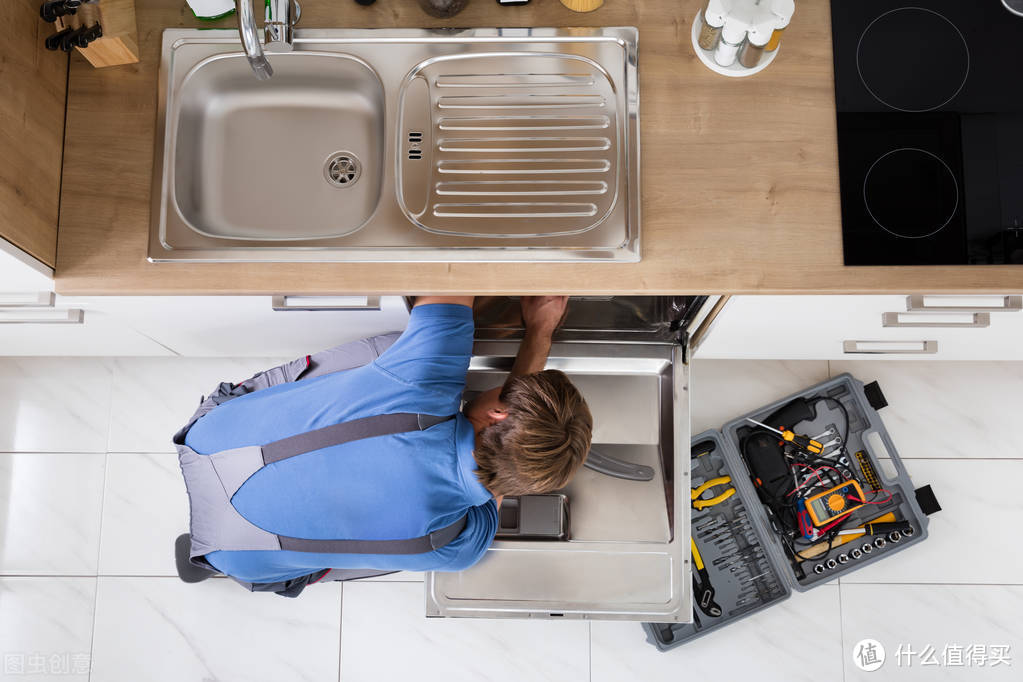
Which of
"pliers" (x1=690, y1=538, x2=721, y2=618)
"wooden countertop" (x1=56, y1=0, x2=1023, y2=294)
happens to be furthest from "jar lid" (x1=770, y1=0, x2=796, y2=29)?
"pliers" (x1=690, y1=538, x2=721, y2=618)

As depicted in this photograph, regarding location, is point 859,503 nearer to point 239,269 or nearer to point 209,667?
point 239,269

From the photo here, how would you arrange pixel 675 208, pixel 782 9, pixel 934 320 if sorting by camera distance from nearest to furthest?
Result: pixel 782 9, pixel 675 208, pixel 934 320

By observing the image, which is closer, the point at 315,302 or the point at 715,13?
the point at 715,13

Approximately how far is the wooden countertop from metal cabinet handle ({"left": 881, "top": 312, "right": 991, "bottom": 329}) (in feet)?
0.60

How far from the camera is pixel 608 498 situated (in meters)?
1.62

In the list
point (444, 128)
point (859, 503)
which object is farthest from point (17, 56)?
point (859, 503)

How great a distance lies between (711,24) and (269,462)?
112 centimetres

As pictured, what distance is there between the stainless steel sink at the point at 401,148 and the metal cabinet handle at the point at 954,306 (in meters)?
0.54

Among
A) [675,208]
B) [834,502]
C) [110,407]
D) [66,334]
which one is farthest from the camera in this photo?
[110,407]

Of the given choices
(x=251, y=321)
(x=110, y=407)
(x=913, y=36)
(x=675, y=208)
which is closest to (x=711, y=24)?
(x=675, y=208)

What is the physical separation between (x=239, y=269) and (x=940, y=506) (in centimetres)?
199

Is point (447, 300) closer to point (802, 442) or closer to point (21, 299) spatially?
point (21, 299)

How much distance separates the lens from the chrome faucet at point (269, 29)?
114 cm

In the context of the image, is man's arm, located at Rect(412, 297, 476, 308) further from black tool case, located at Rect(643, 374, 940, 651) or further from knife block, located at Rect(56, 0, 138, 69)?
black tool case, located at Rect(643, 374, 940, 651)
